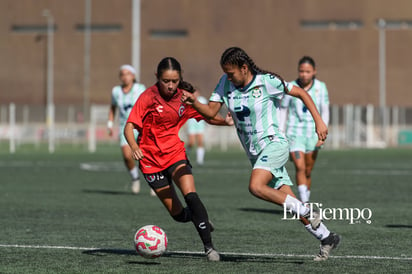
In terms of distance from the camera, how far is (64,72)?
67.5 m

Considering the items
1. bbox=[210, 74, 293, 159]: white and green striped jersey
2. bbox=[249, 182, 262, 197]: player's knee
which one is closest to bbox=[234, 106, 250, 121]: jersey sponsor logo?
bbox=[210, 74, 293, 159]: white and green striped jersey

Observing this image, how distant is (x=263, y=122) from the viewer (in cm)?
881

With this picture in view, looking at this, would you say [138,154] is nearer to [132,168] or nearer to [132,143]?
[132,143]

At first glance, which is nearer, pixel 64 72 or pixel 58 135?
pixel 58 135

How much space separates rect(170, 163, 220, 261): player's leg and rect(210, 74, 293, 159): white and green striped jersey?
2.45 ft

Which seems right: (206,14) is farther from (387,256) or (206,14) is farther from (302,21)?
(387,256)

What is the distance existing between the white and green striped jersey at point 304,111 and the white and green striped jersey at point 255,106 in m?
4.94

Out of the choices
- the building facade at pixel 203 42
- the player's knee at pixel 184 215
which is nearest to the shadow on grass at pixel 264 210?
the player's knee at pixel 184 215

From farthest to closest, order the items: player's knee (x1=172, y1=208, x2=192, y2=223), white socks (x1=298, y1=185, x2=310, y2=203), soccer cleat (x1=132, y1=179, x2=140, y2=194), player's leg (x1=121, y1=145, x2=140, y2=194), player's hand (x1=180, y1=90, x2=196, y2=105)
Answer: soccer cleat (x1=132, y1=179, x2=140, y2=194) → player's leg (x1=121, y1=145, x2=140, y2=194) → white socks (x1=298, y1=185, x2=310, y2=203) → player's knee (x1=172, y1=208, x2=192, y2=223) → player's hand (x1=180, y1=90, x2=196, y2=105)

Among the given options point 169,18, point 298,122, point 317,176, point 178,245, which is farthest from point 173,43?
point 178,245

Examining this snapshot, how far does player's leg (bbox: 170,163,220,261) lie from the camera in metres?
8.98

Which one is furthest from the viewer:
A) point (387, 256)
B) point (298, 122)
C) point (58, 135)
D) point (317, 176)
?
point (58, 135)

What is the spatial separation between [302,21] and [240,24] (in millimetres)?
4384

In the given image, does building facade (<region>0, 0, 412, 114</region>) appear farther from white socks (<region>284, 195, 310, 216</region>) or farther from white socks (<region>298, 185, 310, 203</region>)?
white socks (<region>284, 195, 310, 216</region>)
